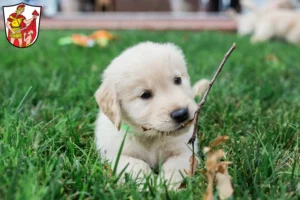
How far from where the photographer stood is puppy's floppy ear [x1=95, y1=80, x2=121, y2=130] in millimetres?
2273

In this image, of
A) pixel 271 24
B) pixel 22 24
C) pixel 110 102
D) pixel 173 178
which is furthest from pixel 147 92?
pixel 271 24

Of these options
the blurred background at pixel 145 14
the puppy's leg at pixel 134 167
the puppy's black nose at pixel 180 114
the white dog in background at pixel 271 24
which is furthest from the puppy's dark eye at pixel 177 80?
the blurred background at pixel 145 14

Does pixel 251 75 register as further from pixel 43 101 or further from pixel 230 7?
pixel 230 7

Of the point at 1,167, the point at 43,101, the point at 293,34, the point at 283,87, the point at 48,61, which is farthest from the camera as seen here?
the point at 293,34

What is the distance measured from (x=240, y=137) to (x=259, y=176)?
26.9 inches

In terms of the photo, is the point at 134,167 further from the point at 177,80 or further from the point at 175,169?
the point at 177,80

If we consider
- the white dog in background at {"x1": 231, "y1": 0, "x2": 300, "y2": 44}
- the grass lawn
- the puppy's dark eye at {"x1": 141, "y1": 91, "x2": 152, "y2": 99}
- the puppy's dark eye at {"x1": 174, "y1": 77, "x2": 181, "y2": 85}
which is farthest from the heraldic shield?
the white dog in background at {"x1": 231, "y1": 0, "x2": 300, "y2": 44}

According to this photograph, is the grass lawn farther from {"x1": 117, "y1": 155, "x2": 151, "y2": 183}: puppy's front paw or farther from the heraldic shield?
the heraldic shield

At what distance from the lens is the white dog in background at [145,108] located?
218 cm

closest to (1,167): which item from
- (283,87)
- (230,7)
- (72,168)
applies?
(72,168)

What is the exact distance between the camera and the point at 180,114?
2102 mm

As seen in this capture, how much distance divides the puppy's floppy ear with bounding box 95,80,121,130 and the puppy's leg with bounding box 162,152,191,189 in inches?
13.6

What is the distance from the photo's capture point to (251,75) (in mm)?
4590

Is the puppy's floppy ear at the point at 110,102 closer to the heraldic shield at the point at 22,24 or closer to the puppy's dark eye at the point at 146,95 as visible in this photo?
the puppy's dark eye at the point at 146,95
